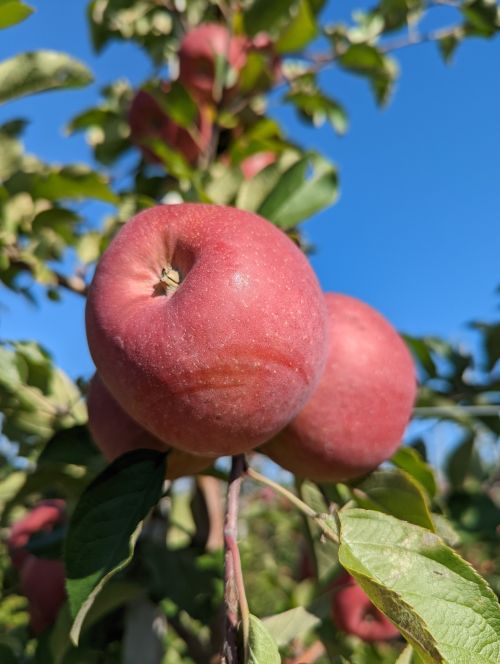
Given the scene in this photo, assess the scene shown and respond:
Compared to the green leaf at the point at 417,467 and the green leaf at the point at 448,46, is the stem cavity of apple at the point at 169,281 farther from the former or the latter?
the green leaf at the point at 448,46

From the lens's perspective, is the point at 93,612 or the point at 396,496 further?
the point at 93,612

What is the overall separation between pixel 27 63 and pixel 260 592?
3063 millimetres

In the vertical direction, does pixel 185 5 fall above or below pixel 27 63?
above

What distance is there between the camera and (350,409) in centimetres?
75

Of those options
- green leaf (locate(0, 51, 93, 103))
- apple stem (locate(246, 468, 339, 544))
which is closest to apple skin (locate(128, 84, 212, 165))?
green leaf (locate(0, 51, 93, 103))

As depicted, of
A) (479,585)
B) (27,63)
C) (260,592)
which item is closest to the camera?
(479,585)

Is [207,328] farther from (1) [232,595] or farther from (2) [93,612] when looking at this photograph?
(2) [93,612]

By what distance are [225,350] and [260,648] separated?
0.87 ft

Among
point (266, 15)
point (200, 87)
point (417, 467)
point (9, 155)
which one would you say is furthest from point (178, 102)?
point (417, 467)

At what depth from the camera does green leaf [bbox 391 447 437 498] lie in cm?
89

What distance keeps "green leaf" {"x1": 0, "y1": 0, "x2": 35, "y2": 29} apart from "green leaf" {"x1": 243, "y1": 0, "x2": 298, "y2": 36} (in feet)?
2.38

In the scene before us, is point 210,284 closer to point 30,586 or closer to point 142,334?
point 142,334

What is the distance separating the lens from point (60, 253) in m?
1.63

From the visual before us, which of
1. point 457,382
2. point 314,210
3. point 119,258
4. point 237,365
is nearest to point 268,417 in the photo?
point 237,365
